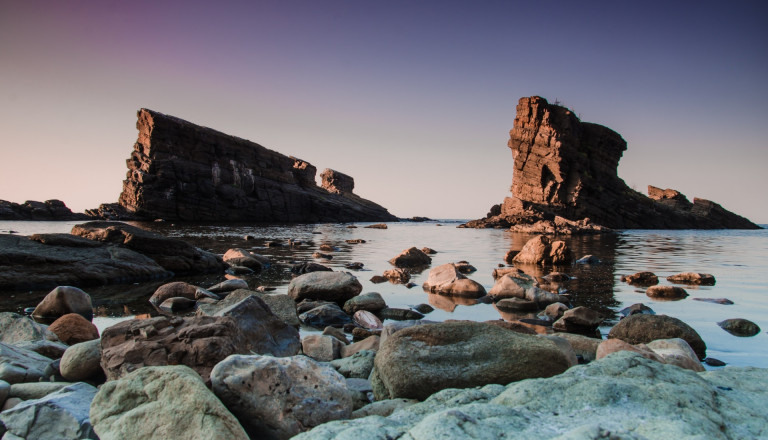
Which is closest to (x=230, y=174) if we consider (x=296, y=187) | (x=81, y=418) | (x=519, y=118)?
(x=296, y=187)

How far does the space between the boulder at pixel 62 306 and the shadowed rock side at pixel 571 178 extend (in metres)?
71.7

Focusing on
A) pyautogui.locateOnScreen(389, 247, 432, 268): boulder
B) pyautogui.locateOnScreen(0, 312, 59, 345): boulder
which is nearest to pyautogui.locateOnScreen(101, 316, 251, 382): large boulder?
pyautogui.locateOnScreen(0, 312, 59, 345): boulder

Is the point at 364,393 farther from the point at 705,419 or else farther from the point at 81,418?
the point at 705,419

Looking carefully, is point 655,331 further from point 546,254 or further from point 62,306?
point 546,254

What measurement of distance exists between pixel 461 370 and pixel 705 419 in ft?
5.96

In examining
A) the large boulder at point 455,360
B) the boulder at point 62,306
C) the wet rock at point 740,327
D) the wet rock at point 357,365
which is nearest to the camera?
the large boulder at point 455,360

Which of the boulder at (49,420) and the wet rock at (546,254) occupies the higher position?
the wet rock at (546,254)

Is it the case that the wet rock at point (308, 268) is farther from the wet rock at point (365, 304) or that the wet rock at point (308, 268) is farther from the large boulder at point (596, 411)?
the large boulder at point (596, 411)

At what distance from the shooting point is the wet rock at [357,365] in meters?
4.69

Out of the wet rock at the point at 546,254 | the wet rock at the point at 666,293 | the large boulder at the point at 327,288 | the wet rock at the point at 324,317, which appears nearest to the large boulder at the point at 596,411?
the wet rock at the point at 324,317

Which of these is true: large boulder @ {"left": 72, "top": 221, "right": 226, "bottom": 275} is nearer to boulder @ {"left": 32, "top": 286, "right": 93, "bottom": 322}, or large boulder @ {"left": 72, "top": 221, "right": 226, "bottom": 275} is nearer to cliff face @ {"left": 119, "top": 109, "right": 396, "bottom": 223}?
boulder @ {"left": 32, "top": 286, "right": 93, "bottom": 322}

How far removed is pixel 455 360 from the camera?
3795mm

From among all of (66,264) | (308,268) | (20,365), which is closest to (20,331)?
(20,365)

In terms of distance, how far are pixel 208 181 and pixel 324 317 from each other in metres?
75.3
